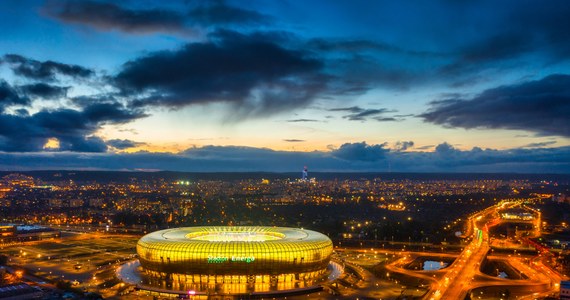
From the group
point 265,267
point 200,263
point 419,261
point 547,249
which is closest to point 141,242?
point 200,263

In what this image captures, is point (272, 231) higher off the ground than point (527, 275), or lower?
higher

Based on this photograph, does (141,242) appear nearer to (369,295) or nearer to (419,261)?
(369,295)

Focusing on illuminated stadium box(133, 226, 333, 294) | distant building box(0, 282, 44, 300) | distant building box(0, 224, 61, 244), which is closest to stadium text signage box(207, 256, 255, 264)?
illuminated stadium box(133, 226, 333, 294)

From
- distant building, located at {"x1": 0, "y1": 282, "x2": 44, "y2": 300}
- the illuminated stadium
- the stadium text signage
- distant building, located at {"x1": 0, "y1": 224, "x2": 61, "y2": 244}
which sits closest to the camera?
distant building, located at {"x1": 0, "y1": 282, "x2": 44, "y2": 300}

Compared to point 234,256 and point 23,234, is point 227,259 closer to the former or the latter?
point 234,256

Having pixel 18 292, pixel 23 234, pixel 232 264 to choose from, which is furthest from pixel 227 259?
pixel 23 234

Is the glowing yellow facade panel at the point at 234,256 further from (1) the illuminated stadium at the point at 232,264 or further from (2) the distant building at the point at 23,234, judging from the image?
(2) the distant building at the point at 23,234

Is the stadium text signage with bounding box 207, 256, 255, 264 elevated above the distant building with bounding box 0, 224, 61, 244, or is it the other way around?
the stadium text signage with bounding box 207, 256, 255, 264

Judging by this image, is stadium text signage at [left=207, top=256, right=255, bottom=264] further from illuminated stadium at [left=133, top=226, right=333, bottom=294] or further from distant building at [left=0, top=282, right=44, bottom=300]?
distant building at [left=0, top=282, right=44, bottom=300]
